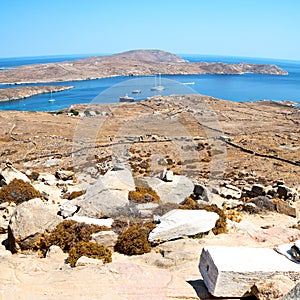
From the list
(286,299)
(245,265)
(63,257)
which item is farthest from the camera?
(63,257)

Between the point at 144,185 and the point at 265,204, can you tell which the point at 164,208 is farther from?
the point at 265,204

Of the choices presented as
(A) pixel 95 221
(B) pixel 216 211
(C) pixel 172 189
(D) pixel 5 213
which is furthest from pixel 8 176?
(B) pixel 216 211

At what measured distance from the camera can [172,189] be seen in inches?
482

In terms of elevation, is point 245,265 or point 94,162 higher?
point 245,265

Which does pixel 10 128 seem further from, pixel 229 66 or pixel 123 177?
pixel 229 66

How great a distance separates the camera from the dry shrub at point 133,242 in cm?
794

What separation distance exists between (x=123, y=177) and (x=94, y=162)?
26.8 ft

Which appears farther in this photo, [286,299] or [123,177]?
[123,177]

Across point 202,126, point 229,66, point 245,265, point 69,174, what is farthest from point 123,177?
point 229,66

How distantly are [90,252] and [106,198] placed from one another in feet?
11.0

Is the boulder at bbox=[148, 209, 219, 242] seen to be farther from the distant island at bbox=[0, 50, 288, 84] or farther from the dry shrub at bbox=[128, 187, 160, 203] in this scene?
the distant island at bbox=[0, 50, 288, 84]

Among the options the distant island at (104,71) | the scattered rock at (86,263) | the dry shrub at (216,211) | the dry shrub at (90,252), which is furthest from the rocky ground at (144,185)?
the distant island at (104,71)

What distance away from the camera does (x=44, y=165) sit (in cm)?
2019

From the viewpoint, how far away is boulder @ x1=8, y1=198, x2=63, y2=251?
8.71 m
